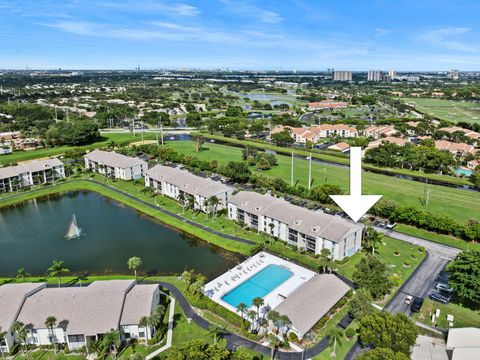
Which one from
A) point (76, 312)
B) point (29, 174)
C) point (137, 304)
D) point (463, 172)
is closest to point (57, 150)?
point (29, 174)

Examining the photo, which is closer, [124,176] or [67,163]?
[124,176]

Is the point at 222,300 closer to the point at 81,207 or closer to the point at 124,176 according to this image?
the point at 81,207

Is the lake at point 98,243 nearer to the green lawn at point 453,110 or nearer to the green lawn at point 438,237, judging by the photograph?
the green lawn at point 438,237

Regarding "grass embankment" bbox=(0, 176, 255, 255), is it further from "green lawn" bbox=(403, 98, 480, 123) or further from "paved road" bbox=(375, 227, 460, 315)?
"green lawn" bbox=(403, 98, 480, 123)

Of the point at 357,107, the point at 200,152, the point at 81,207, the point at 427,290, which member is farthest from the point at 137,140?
the point at 357,107

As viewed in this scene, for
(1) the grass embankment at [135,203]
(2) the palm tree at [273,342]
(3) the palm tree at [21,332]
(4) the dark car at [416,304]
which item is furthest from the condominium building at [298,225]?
(3) the palm tree at [21,332]
